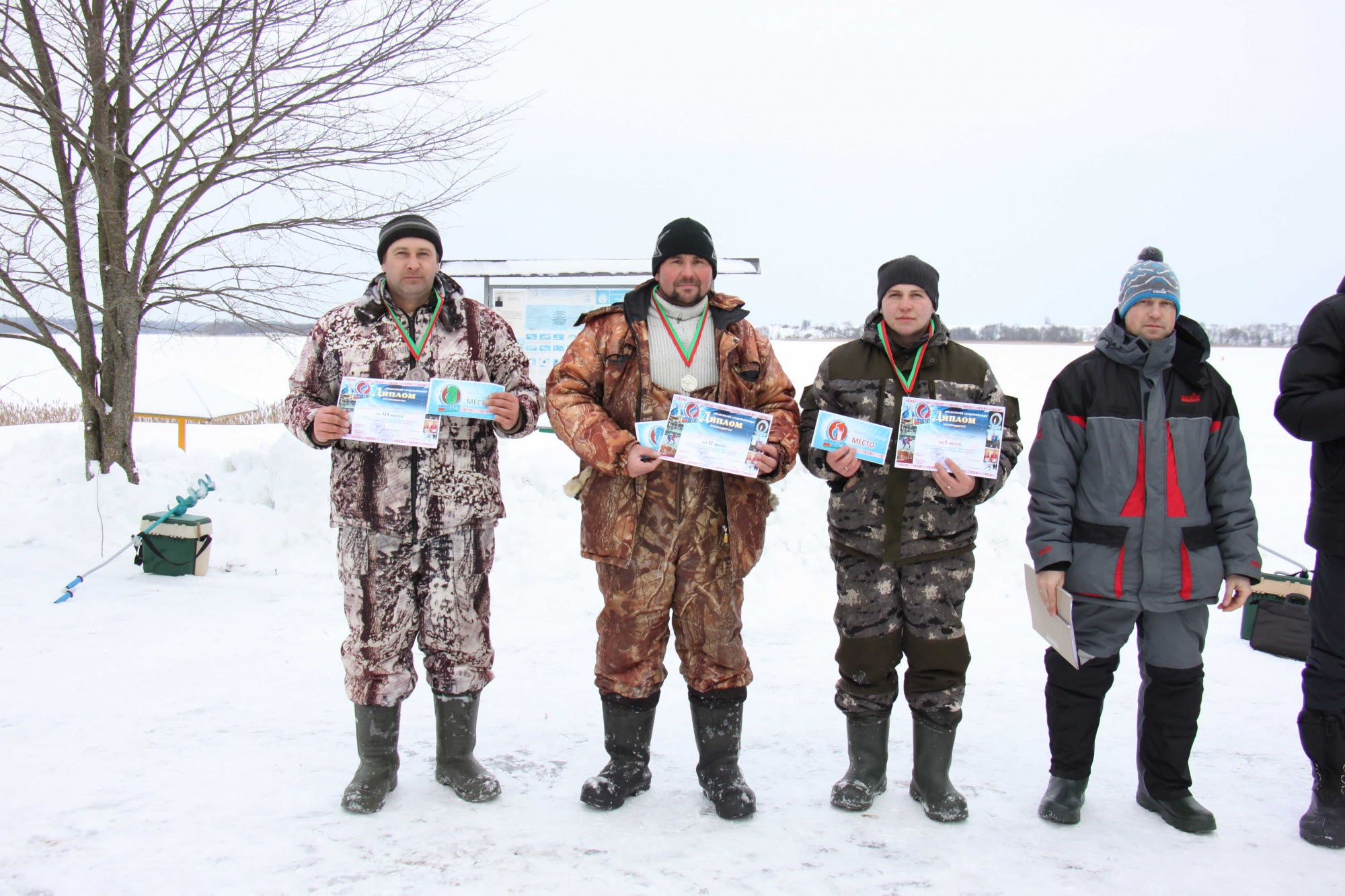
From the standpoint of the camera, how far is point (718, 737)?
3.35 metres

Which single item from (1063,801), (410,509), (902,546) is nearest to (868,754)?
(1063,801)

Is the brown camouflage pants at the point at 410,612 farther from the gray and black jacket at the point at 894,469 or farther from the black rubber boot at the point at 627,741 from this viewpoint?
the gray and black jacket at the point at 894,469

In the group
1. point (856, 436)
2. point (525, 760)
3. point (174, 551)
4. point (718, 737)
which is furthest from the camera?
point (174, 551)

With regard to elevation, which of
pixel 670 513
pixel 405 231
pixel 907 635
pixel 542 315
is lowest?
pixel 907 635

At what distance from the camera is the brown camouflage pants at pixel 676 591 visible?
3.32 meters

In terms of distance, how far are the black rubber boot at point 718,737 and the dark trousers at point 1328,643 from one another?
213 centimetres

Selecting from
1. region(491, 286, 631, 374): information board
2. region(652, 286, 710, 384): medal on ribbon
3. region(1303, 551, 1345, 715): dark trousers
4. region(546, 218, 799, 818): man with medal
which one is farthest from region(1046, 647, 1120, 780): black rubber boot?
region(491, 286, 631, 374): information board

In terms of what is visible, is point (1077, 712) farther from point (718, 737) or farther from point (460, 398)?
point (460, 398)

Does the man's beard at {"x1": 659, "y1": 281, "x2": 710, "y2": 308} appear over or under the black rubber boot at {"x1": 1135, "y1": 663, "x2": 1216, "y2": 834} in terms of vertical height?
over

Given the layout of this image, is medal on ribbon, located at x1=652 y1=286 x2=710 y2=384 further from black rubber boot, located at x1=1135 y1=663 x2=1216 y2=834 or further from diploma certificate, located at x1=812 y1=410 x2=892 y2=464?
black rubber boot, located at x1=1135 y1=663 x2=1216 y2=834

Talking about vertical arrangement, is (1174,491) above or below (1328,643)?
above

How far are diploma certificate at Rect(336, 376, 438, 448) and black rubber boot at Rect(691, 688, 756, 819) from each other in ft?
4.74

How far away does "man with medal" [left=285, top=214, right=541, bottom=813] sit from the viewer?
10.9 ft

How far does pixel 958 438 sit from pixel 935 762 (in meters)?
1.24
